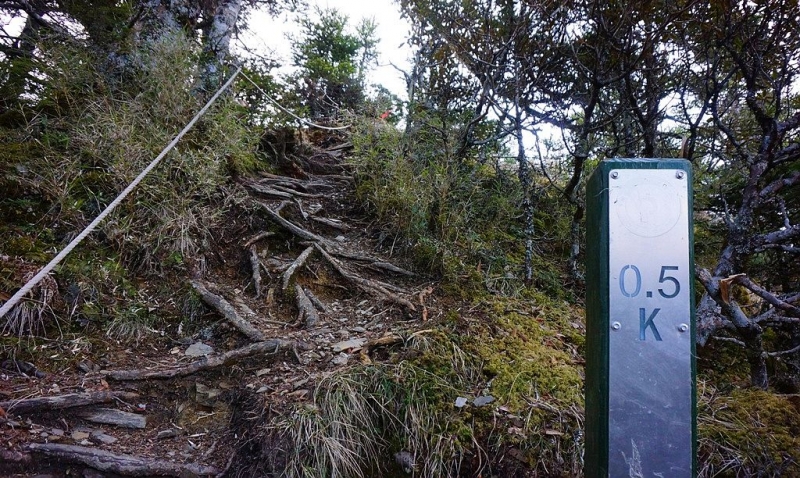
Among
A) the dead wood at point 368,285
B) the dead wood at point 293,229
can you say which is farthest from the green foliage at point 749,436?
the dead wood at point 293,229

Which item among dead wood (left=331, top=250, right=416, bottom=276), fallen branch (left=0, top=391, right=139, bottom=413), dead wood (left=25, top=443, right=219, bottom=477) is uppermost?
dead wood (left=331, top=250, right=416, bottom=276)

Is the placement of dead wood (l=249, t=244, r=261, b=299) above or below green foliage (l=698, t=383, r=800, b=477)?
above

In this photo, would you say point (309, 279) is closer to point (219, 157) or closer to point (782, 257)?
point (219, 157)

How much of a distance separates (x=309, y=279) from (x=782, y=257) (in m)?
3.80

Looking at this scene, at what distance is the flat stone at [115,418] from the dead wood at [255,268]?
1.24 metres

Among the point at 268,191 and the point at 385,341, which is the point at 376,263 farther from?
the point at 268,191

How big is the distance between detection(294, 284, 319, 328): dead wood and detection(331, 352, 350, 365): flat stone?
1.52ft

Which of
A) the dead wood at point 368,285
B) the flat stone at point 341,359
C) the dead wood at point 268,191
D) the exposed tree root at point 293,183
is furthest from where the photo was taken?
the exposed tree root at point 293,183

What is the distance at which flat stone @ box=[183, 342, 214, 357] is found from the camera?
109 inches

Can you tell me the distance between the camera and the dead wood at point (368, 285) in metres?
3.30

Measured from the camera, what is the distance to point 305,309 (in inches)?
127

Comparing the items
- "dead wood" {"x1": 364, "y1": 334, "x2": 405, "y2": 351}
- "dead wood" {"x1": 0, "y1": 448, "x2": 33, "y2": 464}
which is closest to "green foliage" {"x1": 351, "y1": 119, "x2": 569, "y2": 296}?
"dead wood" {"x1": 364, "y1": 334, "x2": 405, "y2": 351}

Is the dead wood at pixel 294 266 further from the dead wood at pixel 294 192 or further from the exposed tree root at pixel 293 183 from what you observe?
the exposed tree root at pixel 293 183

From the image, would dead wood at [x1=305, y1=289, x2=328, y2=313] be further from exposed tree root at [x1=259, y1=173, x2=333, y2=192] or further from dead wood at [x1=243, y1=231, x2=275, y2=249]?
exposed tree root at [x1=259, y1=173, x2=333, y2=192]
